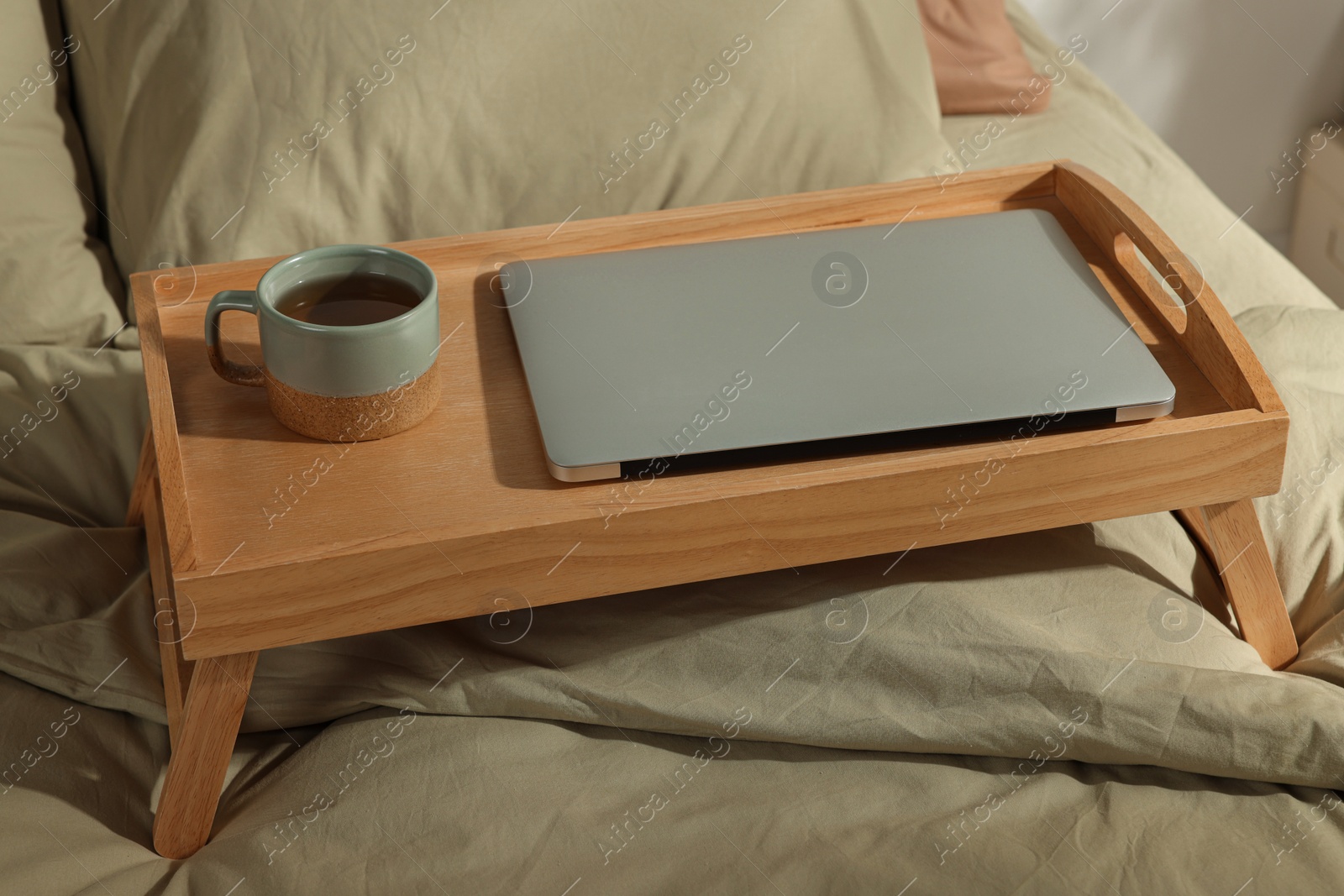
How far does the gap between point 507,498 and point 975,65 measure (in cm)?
98

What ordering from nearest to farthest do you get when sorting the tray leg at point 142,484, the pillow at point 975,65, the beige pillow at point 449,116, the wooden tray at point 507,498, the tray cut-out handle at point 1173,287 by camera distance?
the wooden tray at point 507,498 < the tray cut-out handle at point 1173,287 < the tray leg at point 142,484 < the beige pillow at point 449,116 < the pillow at point 975,65

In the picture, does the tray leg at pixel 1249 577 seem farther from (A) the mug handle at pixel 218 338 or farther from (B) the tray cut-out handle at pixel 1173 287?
(A) the mug handle at pixel 218 338

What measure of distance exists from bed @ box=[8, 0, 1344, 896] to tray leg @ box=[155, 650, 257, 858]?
0.02m

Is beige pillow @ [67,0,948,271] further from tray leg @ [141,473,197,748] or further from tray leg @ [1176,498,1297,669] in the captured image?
tray leg @ [1176,498,1297,669]

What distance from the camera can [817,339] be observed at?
757 mm

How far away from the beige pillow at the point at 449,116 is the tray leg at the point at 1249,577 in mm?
463

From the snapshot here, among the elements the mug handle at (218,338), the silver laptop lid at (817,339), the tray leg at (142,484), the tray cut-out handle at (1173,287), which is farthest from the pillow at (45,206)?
the tray cut-out handle at (1173,287)

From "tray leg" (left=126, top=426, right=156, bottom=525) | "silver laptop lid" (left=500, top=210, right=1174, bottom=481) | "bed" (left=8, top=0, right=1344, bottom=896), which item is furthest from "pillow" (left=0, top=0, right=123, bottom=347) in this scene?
"silver laptop lid" (left=500, top=210, right=1174, bottom=481)

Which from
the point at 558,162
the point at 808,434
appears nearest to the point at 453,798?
the point at 808,434

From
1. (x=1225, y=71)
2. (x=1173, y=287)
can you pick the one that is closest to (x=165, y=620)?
(x=1173, y=287)

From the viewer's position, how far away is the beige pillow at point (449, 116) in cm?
99

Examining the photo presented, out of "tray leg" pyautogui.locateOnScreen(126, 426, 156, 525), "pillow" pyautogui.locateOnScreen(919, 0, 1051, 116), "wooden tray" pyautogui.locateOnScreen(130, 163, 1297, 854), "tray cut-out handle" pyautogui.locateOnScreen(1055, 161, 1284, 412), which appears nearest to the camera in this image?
"wooden tray" pyautogui.locateOnScreen(130, 163, 1297, 854)

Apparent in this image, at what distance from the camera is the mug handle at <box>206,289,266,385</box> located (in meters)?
0.72

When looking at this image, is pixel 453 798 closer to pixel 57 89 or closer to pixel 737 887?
pixel 737 887
